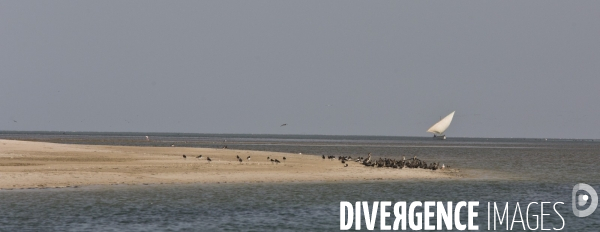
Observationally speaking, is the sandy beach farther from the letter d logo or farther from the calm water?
the letter d logo

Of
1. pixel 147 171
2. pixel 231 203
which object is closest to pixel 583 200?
pixel 231 203

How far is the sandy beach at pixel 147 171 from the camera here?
1384 inches

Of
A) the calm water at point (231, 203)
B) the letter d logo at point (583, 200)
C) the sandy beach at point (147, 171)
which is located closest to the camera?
the calm water at point (231, 203)

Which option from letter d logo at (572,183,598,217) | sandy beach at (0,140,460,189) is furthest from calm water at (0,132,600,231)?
sandy beach at (0,140,460,189)

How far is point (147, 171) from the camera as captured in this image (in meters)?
40.6

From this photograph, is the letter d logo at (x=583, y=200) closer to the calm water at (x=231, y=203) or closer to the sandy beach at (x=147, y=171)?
the calm water at (x=231, y=203)

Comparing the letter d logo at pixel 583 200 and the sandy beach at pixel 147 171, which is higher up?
the sandy beach at pixel 147 171

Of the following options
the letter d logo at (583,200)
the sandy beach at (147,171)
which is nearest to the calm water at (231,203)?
the letter d logo at (583,200)

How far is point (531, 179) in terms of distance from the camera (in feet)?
152

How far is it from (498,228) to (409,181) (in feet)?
56.6

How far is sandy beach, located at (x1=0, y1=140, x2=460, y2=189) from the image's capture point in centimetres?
3516

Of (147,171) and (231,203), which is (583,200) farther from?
(147,171)

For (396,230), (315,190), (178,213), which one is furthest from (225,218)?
(315,190)

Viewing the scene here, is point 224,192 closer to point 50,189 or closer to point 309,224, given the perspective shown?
point 50,189
